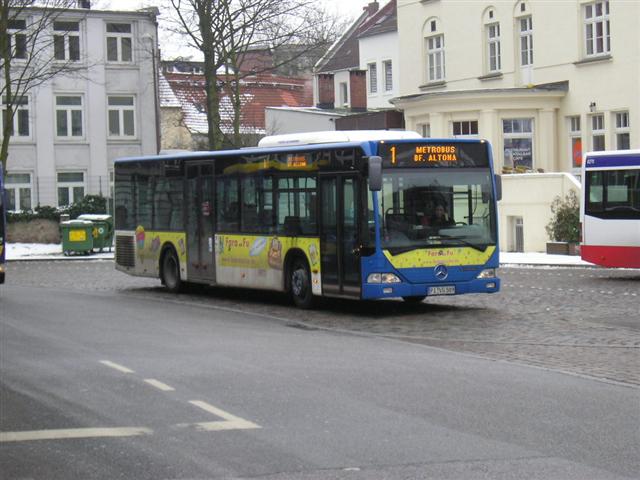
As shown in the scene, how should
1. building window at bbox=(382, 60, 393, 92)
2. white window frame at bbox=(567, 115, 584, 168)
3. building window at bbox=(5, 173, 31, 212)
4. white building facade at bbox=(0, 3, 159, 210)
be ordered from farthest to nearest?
building window at bbox=(382, 60, 393, 92), white building facade at bbox=(0, 3, 159, 210), building window at bbox=(5, 173, 31, 212), white window frame at bbox=(567, 115, 584, 168)

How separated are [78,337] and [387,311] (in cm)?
615

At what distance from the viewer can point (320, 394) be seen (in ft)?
37.0

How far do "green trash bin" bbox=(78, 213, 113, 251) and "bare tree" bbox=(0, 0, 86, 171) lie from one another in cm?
384

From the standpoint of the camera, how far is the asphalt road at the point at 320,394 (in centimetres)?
830

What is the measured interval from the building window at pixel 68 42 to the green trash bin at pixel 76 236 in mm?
13181

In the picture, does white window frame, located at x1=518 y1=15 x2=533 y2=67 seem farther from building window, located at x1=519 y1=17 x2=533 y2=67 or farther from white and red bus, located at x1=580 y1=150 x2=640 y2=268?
white and red bus, located at x1=580 y1=150 x2=640 y2=268

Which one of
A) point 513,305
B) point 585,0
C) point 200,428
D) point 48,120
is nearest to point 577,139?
point 585,0

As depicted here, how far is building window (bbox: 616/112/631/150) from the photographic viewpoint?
39531 mm

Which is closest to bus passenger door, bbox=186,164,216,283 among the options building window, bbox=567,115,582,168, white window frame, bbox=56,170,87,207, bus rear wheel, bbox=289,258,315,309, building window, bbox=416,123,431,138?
bus rear wheel, bbox=289,258,315,309

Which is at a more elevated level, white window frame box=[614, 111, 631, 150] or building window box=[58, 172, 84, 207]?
white window frame box=[614, 111, 631, 150]

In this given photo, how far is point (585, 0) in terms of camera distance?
4050cm

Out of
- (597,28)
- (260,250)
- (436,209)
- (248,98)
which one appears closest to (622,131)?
(597,28)

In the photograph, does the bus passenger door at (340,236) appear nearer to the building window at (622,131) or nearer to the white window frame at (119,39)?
the building window at (622,131)

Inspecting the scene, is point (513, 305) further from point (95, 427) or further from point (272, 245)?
point (95, 427)
